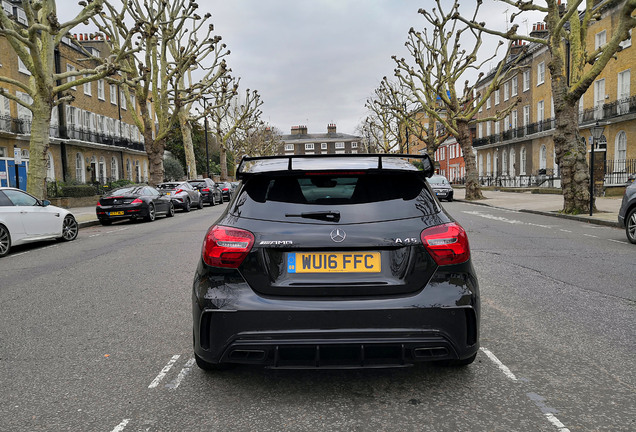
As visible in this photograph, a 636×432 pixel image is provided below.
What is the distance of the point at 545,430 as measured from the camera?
8.95 feet

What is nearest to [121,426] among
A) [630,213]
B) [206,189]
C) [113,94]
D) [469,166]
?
[630,213]

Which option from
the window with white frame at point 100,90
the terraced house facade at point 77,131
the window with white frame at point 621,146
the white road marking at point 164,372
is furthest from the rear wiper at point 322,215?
the window with white frame at point 100,90

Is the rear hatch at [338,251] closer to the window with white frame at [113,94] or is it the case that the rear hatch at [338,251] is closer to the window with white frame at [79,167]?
the window with white frame at [79,167]

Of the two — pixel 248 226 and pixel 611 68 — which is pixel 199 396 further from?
pixel 611 68

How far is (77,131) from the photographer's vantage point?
39438 mm

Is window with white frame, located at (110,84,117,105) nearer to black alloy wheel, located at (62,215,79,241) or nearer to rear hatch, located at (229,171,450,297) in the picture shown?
black alloy wheel, located at (62,215,79,241)

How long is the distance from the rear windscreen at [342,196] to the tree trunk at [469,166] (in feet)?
88.7

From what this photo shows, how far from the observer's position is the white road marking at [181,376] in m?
3.39

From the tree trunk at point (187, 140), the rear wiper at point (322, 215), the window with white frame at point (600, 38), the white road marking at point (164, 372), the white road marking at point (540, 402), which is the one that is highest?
the window with white frame at point (600, 38)

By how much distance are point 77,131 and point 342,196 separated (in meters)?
41.5

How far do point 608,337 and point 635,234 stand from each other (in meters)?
7.14

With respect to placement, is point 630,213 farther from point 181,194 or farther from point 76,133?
point 76,133

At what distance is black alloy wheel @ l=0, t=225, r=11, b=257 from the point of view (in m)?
10.7

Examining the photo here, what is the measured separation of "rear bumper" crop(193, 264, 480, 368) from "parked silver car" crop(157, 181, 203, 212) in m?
22.0
